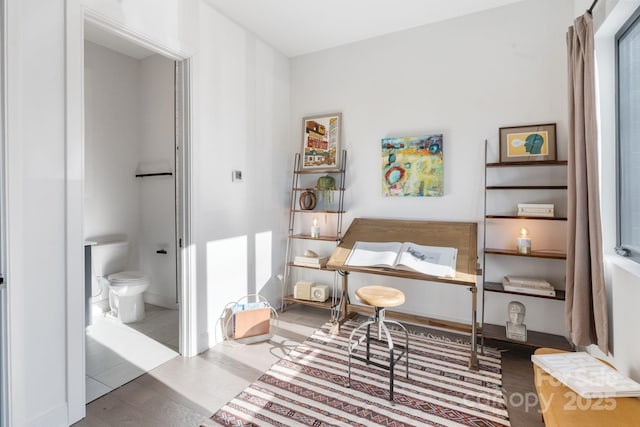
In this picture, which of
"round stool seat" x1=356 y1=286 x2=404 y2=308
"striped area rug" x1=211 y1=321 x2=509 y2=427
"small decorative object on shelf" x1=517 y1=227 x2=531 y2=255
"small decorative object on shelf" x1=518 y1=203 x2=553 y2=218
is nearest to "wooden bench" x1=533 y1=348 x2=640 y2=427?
"striped area rug" x1=211 y1=321 x2=509 y2=427

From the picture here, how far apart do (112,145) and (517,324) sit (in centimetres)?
437

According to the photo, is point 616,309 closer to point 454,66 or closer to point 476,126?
point 476,126

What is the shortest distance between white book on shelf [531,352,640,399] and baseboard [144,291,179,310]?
3434mm

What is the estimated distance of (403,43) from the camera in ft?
10.4

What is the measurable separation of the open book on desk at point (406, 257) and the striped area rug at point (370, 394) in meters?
0.70

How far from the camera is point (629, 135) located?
1.84 metres

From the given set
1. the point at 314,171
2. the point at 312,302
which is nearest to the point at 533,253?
the point at 312,302

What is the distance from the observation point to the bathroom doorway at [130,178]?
3.34 m

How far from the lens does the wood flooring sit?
1.82 meters

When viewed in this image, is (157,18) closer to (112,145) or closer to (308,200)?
(112,145)

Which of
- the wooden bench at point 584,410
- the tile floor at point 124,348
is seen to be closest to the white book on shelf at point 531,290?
the wooden bench at point 584,410

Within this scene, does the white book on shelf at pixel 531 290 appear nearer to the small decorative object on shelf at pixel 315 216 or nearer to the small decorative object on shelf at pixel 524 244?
the small decorative object on shelf at pixel 524 244

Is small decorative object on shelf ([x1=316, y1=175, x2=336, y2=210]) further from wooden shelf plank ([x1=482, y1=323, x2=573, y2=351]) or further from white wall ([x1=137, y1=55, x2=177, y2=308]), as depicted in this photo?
wooden shelf plank ([x1=482, y1=323, x2=573, y2=351])

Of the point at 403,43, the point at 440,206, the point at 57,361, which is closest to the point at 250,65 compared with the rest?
the point at 403,43
